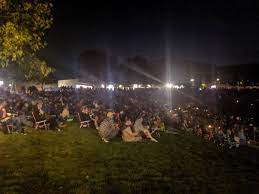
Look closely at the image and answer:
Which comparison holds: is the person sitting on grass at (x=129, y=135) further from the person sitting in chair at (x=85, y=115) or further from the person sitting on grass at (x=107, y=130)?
the person sitting in chair at (x=85, y=115)

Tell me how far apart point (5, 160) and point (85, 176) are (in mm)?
2769

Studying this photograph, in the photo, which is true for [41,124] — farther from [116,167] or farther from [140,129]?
[116,167]

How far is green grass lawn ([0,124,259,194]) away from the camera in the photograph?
7.80 m

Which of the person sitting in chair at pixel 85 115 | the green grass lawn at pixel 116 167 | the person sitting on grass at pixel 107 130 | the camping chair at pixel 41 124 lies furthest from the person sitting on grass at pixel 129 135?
the person sitting in chair at pixel 85 115

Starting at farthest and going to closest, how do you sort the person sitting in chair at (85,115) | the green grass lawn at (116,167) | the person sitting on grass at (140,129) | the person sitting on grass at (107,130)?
the person sitting in chair at (85,115), the person sitting on grass at (140,129), the person sitting on grass at (107,130), the green grass lawn at (116,167)

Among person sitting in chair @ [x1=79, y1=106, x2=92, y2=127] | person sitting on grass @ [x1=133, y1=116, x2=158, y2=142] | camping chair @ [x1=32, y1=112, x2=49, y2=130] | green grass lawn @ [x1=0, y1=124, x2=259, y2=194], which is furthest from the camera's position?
person sitting in chair @ [x1=79, y1=106, x2=92, y2=127]

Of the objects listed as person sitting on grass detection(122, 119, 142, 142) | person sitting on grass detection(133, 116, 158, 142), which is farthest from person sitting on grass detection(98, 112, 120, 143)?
person sitting on grass detection(133, 116, 158, 142)

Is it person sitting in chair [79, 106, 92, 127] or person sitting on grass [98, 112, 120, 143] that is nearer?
person sitting on grass [98, 112, 120, 143]

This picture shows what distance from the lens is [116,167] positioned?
9500 millimetres

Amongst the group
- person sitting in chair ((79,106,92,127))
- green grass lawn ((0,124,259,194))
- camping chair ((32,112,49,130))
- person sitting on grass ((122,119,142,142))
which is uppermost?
person sitting in chair ((79,106,92,127))

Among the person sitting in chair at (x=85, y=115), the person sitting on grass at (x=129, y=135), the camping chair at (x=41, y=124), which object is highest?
the person sitting in chair at (x=85, y=115)

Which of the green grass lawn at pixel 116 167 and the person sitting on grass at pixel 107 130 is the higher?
the person sitting on grass at pixel 107 130

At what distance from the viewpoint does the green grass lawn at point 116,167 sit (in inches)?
307

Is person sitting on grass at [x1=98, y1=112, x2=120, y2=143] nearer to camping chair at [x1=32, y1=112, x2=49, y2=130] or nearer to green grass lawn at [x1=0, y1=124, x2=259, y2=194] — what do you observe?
green grass lawn at [x1=0, y1=124, x2=259, y2=194]
